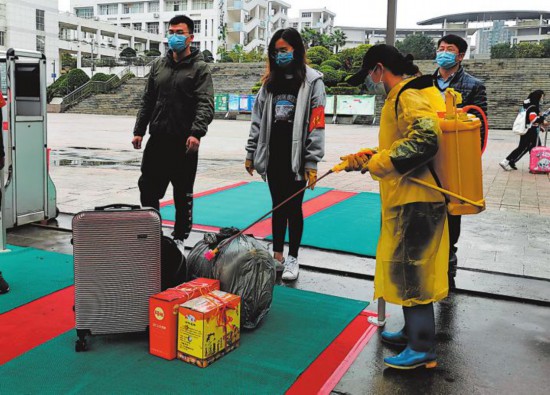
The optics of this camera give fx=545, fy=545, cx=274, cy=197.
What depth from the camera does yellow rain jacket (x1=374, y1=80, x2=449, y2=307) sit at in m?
2.49

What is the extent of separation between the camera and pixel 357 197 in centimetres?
766

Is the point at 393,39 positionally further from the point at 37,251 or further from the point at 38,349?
the point at 37,251

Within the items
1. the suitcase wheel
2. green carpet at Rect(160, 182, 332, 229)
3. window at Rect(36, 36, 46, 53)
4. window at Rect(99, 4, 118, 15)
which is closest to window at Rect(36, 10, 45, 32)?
window at Rect(36, 36, 46, 53)

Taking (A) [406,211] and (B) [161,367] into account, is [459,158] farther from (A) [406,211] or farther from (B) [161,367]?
(B) [161,367]

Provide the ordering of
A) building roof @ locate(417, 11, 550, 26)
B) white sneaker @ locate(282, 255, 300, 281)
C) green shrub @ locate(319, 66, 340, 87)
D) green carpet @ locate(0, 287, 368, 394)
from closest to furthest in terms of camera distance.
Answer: green carpet @ locate(0, 287, 368, 394)
white sneaker @ locate(282, 255, 300, 281)
green shrub @ locate(319, 66, 340, 87)
building roof @ locate(417, 11, 550, 26)

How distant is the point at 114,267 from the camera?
286cm

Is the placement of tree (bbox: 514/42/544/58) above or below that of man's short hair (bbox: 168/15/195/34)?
above

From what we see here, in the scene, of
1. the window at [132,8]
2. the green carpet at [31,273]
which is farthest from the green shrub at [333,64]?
the window at [132,8]

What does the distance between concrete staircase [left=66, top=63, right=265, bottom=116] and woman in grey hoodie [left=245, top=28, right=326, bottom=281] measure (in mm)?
32138

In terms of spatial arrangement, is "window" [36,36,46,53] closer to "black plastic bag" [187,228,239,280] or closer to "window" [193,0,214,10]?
"window" [193,0,214,10]

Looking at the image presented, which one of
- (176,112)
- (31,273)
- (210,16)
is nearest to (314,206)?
(176,112)

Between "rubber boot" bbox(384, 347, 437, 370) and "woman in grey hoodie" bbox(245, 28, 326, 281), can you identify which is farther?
"woman in grey hoodie" bbox(245, 28, 326, 281)

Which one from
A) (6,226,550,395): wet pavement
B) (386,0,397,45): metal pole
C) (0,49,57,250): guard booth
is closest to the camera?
(6,226,550,395): wet pavement

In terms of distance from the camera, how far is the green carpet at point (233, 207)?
6.04 metres
